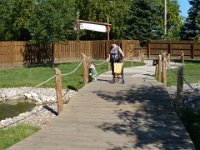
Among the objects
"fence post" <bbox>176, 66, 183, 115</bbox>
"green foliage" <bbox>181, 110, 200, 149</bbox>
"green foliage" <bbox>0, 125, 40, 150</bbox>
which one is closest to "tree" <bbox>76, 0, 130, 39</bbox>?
"green foliage" <bbox>181, 110, 200, 149</bbox>

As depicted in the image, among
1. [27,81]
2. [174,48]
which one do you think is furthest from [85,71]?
[174,48]

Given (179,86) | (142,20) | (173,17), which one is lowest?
(179,86)

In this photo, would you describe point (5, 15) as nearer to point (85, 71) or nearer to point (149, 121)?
point (85, 71)

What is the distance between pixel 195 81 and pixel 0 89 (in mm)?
9750

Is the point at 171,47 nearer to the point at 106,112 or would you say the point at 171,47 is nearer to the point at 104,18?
the point at 104,18

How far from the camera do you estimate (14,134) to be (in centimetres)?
1128

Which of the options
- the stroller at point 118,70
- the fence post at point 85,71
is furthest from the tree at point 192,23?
the fence post at point 85,71

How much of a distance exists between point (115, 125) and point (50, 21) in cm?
2092

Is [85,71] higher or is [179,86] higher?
[85,71]

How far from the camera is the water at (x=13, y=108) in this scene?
1719 centimetres

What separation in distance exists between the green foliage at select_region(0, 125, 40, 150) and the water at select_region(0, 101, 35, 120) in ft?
15.2

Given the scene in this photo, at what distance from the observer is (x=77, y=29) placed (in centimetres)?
3747

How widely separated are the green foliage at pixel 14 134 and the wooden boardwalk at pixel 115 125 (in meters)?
0.65

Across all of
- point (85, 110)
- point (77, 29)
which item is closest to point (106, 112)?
point (85, 110)
